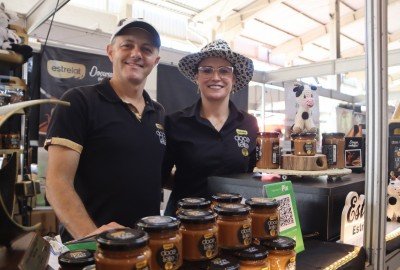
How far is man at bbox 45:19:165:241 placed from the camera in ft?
4.49

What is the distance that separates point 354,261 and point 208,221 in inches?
22.4

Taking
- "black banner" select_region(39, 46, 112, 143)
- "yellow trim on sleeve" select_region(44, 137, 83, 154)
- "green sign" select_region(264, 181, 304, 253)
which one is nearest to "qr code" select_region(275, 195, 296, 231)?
"green sign" select_region(264, 181, 304, 253)

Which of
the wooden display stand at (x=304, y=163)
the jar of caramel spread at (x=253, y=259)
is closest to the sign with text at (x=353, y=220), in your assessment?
the wooden display stand at (x=304, y=163)

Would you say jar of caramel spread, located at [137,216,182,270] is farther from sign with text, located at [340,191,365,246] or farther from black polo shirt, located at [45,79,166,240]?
black polo shirt, located at [45,79,166,240]

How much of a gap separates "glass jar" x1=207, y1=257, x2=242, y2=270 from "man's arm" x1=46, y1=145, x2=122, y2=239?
701 millimetres

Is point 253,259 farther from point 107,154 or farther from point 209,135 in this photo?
point 209,135

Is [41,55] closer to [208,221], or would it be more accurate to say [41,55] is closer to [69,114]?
[69,114]

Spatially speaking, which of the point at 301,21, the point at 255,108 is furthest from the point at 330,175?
the point at 255,108

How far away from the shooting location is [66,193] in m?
1.35

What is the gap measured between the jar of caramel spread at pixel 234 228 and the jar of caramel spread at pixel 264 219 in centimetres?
7

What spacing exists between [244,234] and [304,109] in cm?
87

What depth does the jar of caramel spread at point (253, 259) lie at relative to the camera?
0.78m

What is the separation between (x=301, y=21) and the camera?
7945 mm

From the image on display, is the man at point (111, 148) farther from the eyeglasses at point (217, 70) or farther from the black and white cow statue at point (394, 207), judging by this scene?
the black and white cow statue at point (394, 207)
